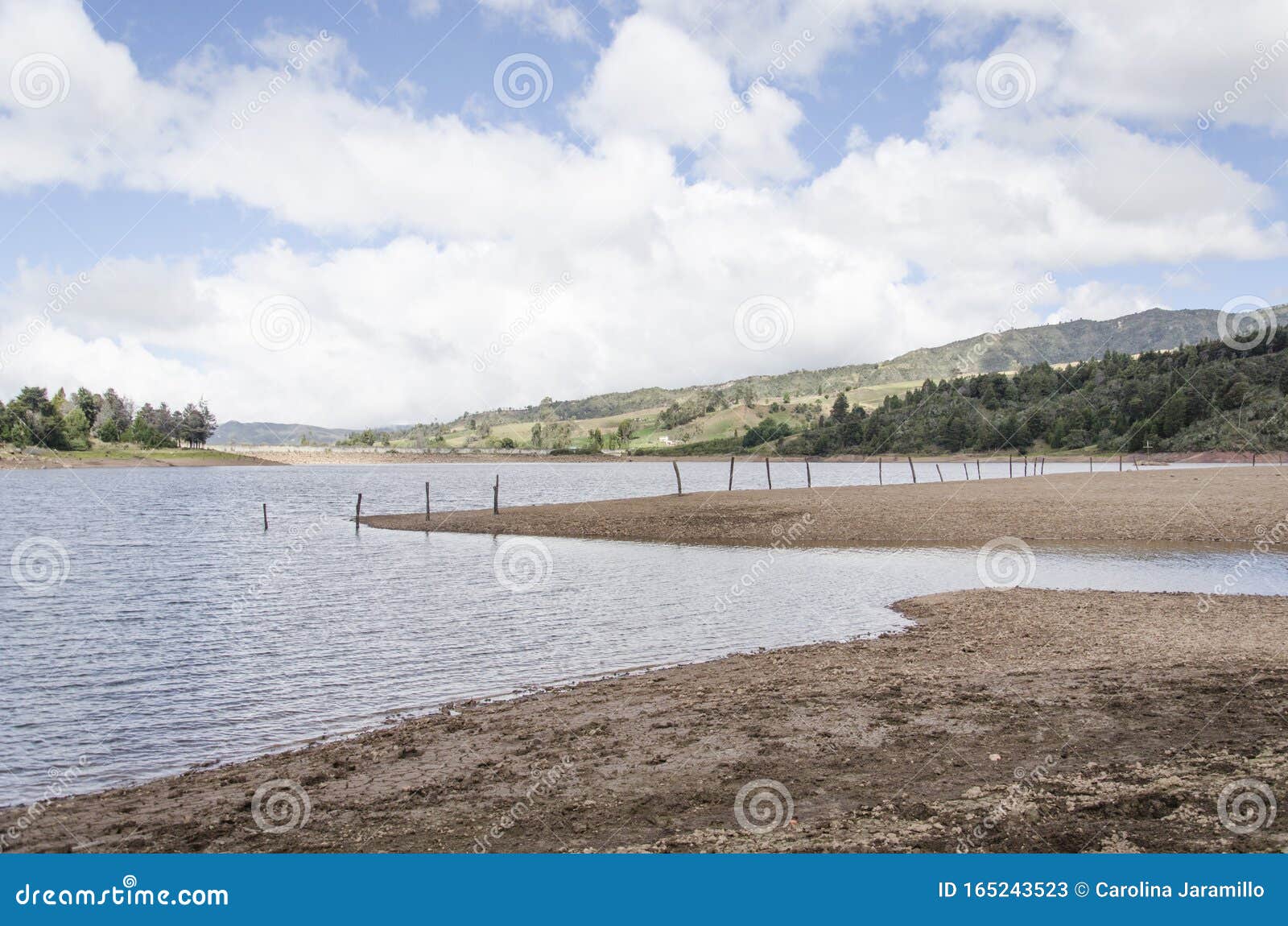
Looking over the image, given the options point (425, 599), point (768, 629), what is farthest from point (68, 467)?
point (768, 629)

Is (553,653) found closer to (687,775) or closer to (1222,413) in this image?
(687,775)

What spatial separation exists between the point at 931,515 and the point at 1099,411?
10871 cm

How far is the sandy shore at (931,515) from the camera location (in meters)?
37.2

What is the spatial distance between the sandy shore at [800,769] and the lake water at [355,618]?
231 cm

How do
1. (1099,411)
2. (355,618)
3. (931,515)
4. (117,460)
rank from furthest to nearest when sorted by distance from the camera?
(117,460) → (1099,411) → (931,515) → (355,618)

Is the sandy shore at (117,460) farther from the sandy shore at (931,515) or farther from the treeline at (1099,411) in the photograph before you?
the sandy shore at (931,515)

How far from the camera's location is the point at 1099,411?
135m

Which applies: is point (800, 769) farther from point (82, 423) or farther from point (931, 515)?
point (82, 423)

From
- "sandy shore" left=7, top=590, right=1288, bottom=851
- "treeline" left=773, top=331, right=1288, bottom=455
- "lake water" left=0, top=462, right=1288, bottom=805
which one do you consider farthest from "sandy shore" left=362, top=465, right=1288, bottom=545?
"treeline" left=773, top=331, right=1288, bottom=455

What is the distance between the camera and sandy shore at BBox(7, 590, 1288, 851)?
6770 millimetres

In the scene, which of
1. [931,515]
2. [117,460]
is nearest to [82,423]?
[117,460]

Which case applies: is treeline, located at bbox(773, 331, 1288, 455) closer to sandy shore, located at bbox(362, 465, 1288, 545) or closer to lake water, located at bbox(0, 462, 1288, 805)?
sandy shore, located at bbox(362, 465, 1288, 545)

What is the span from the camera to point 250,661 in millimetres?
17281

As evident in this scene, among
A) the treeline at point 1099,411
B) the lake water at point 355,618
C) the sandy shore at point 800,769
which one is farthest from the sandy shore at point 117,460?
the sandy shore at point 800,769
